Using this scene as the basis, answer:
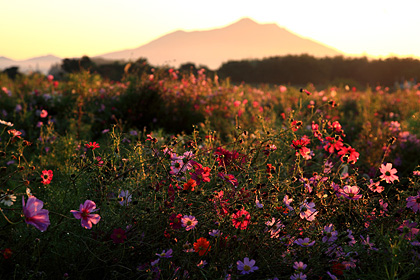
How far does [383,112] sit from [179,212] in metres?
7.20

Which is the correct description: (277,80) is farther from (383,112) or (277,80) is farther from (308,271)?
(308,271)

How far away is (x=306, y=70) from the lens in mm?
26516

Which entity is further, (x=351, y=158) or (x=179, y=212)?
(x=351, y=158)

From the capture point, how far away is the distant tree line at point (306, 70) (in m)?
25.4

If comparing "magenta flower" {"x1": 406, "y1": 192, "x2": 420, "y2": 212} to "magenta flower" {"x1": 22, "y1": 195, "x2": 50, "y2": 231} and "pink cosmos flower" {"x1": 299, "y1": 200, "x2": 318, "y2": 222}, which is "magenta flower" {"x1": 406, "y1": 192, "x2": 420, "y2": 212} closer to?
"pink cosmos flower" {"x1": 299, "y1": 200, "x2": 318, "y2": 222}

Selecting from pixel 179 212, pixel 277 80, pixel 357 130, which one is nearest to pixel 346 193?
pixel 179 212

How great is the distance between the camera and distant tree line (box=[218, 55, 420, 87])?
25.4 meters

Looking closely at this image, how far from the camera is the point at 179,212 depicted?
2.29 meters

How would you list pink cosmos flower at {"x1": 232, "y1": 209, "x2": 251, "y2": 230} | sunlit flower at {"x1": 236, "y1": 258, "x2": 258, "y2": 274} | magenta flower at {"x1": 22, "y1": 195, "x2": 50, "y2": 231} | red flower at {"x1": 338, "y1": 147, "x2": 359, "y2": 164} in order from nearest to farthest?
magenta flower at {"x1": 22, "y1": 195, "x2": 50, "y2": 231}
sunlit flower at {"x1": 236, "y1": 258, "x2": 258, "y2": 274}
pink cosmos flower at {"x1": 232, "y1": 209, "x2": 251, "y2": 230}
red flower at {"x1": 338, "y1": 147, "x2": 359, "y2": 164}

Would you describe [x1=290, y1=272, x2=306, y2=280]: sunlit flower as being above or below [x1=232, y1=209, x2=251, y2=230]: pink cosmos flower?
below

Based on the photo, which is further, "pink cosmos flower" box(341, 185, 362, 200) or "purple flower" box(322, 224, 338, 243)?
"pink cosmos flower" box(341, 185, 362, 200)

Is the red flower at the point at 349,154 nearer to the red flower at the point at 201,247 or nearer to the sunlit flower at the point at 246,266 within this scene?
the sunlit flower at the point at 246,266

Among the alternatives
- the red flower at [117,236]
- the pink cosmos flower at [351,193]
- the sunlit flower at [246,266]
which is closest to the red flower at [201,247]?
the sunlit flower at [246,266]

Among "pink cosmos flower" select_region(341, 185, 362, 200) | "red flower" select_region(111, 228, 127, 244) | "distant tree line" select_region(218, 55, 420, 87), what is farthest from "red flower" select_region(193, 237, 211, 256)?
"distant tree line" select_region(218, 55, 420, 87)
